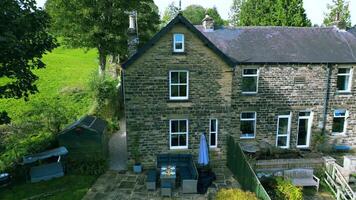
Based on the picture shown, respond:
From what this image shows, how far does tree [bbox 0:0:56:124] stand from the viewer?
1154cm

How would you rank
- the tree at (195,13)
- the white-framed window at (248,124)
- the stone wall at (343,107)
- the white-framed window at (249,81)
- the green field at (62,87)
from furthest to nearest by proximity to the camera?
1. the tree at (195,13)
2. the green field at (62,87)
3. the stone wall at (343,107)
4. the white-framed window at (248,124)
5. the white-framed window at (249,81)

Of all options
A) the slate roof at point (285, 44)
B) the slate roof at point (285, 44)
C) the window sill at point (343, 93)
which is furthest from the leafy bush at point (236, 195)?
the window sill at point (343, 93)

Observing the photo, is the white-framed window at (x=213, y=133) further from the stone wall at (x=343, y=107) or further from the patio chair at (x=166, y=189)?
the stone wall at (x=343, y=107)

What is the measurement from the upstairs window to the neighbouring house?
6 cm

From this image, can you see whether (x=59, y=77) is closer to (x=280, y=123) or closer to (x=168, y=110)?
(x=168, y=110)

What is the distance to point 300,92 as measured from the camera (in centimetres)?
1955

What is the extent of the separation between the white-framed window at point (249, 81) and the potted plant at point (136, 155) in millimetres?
7861

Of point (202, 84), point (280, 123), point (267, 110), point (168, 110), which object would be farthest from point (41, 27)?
point (280, 123)

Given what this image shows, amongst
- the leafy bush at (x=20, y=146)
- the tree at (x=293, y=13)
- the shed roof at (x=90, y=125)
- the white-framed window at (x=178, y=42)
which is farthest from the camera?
the tree at (x=293, y=13)

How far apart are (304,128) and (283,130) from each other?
1.63 m

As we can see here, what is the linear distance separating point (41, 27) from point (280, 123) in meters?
16.2

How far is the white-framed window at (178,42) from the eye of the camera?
52.3ft

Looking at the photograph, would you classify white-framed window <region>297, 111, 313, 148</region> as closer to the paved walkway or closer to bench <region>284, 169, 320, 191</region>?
bench <region>284, 169, 320, 191</region>

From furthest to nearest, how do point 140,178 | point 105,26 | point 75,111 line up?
point 105,26, point 75,111, point 140,178
